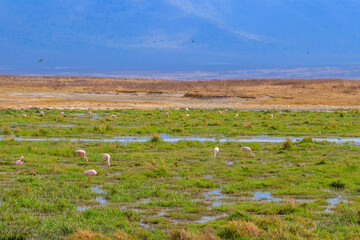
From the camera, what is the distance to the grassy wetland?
7508 mm

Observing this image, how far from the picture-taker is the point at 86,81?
9175 cm

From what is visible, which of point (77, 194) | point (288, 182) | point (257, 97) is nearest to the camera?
point (77, 194)

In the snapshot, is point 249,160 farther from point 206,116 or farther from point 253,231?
point 206,116

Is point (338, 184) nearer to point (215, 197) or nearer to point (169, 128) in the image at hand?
point (215, 197)

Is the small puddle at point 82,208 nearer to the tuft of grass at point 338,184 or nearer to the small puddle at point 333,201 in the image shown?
the small puddle at point 333,201

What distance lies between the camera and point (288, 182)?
11000mm

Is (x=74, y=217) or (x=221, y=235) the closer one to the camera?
(x=221, y=235)

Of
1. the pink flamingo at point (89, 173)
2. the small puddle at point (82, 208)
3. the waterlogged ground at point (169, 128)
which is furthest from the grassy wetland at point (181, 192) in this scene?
the waterlogged ground at point (169, 128)

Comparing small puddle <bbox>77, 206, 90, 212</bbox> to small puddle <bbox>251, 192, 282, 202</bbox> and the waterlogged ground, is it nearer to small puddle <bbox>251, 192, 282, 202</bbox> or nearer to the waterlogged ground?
small puddle <bbox>251, 192, 282, 202</bbox>

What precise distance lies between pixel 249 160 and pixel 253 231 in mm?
6756

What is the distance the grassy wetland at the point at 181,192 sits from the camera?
751cm

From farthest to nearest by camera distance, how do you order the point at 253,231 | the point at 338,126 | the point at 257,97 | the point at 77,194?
the point at 257,97 → the point at 338,126 → the point at 77,194 → the point at 253,231

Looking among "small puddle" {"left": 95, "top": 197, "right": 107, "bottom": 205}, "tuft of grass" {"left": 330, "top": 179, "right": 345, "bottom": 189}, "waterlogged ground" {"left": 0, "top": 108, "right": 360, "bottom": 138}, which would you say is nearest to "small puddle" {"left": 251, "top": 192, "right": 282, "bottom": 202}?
"tuft of grass" {"left": 330, "top": 179, "right": 345, "bottom": 189}

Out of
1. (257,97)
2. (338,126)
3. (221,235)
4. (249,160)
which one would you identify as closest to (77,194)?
(221,235)
